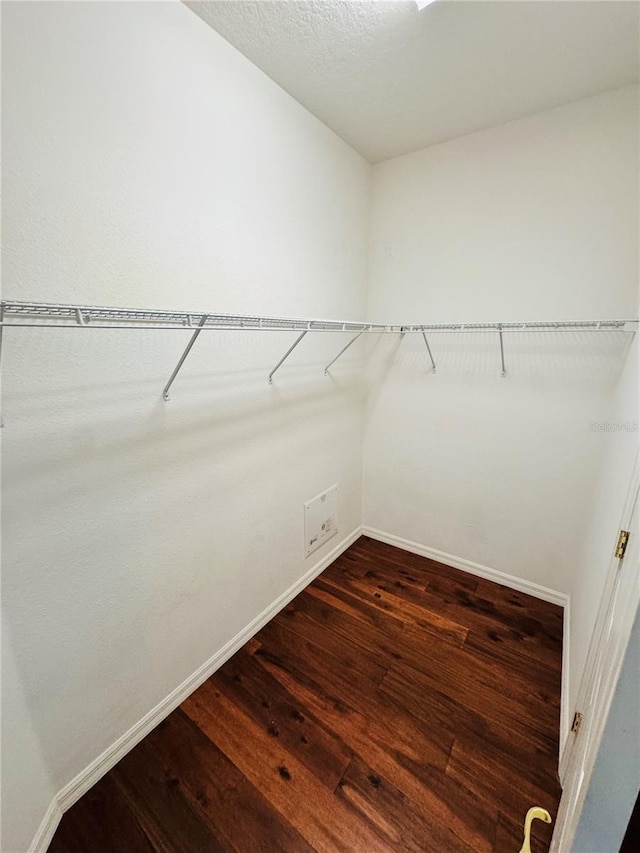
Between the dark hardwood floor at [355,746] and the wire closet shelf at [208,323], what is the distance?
137 cm

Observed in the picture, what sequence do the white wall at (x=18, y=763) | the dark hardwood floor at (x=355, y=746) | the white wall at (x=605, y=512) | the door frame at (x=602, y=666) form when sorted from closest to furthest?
1. the door frame at (x=602, y=666)
2. the white wall at (x=18, y=763)
3. the dark hardwood floor at (x=355, y=746)
4. the white wall at (x=605, y=512)

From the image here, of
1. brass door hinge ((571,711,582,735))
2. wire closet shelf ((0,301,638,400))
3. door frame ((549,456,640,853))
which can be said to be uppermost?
wire closet shelf ((0,301,638,400))

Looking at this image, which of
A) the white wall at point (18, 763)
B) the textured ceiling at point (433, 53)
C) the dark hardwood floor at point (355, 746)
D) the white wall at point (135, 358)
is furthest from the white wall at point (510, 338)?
the white wall at point (18, 763)

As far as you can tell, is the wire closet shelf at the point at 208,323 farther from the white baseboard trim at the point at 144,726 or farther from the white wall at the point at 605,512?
the white baseboard trim at the point at 144,726

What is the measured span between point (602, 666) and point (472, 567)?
1.45 meters

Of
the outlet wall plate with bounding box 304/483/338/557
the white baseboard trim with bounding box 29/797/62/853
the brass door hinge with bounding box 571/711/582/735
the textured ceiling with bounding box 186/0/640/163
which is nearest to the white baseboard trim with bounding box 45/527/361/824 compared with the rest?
the white baseboard trim with bounding box 29/797/62/853

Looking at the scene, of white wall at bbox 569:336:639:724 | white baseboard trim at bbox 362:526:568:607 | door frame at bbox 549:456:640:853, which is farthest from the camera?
white baseboard trim at bbox 362:526:568:607

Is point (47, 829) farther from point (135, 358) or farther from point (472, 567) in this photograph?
point (472, 567)

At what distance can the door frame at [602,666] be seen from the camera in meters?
0.70

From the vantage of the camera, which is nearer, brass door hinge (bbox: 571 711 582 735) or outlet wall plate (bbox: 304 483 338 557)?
brass door hinge (bbox: 571 711 582 735)

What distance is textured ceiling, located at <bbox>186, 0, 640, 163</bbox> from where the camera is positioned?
3.86 feet

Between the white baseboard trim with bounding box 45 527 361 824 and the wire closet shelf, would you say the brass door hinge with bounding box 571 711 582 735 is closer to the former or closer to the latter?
the white baseboard trim with bounding box 45 527 361 824

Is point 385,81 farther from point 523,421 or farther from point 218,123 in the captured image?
point 523,421

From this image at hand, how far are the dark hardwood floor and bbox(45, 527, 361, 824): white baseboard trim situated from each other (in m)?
0.03
